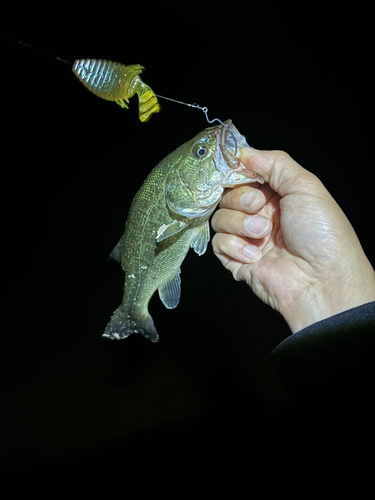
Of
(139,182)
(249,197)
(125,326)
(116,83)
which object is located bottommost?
(125,326)

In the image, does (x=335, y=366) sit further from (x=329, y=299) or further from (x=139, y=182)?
(x=139, y=182)

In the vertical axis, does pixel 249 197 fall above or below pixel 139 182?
below

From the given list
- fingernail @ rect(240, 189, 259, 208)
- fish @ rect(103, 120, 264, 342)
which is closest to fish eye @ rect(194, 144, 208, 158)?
fish @ rect(103, 120, 264, 342)

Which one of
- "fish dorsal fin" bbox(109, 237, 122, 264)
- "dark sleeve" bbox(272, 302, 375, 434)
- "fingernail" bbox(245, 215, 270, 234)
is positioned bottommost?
"dark sleeve" bbox(272, 302, 375, 434)

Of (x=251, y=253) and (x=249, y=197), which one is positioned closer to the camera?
(x=249, y=197)

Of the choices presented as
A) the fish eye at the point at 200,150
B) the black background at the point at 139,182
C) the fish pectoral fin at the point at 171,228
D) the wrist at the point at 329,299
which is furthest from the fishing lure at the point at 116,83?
the black background at the point at 139,182

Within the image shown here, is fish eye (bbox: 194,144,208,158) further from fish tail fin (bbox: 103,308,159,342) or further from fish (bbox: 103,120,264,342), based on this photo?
fish tail fin (bbox: 103,308,159,342)

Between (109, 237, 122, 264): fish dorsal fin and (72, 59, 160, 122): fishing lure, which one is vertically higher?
(72, 59, 160, 122): fishing lure

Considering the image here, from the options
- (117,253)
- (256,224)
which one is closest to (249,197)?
(256,224)
